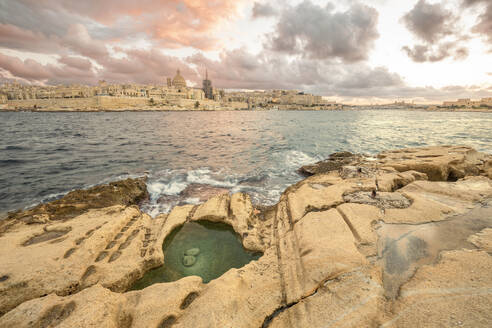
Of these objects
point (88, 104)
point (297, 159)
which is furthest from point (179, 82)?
point (297, 159)

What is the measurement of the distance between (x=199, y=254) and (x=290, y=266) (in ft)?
8.20

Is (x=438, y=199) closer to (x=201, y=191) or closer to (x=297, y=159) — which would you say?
(x=201, y=191)

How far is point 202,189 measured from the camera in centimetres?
1049

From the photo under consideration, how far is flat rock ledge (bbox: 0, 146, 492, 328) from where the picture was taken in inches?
109

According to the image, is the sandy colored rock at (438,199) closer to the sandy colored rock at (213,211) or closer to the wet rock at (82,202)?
the sandy colored rock at (213,211)

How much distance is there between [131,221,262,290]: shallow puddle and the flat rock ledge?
245 millimetres

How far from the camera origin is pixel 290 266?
12.9ft

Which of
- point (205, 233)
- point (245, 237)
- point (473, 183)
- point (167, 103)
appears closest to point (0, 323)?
point (205, 233)

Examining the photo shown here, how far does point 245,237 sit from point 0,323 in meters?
4.51

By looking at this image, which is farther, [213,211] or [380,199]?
[213,211]

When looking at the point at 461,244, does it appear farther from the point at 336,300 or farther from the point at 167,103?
the point at 167,103

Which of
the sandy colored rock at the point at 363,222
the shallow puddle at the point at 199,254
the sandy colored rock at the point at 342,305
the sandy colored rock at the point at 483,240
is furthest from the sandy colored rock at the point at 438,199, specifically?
the shallow puddle at the point at 199,254

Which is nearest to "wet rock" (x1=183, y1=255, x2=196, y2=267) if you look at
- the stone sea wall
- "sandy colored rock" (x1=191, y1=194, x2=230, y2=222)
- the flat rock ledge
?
the flat rock ledge

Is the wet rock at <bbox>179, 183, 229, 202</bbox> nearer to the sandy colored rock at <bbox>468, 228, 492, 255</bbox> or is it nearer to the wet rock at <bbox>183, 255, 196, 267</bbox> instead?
the wet rock at <bbox>183, 255, 196, 267</bbox>
